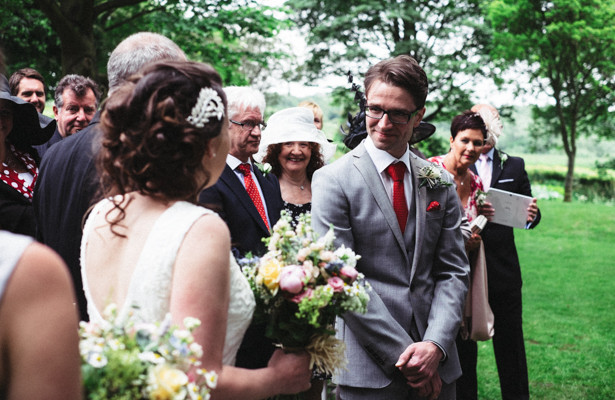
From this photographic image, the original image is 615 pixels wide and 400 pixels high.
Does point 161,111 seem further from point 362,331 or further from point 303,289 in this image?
point 362,331

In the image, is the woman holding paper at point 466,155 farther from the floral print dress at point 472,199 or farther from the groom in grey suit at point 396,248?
the groom in grey suit at point 396,248

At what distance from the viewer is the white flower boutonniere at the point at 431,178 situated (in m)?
3.42

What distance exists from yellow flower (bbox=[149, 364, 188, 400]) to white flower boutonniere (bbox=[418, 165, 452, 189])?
226 cm

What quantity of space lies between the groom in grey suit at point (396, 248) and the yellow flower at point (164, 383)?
182 cm

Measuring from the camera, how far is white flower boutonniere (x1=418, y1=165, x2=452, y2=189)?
3424 millimetres

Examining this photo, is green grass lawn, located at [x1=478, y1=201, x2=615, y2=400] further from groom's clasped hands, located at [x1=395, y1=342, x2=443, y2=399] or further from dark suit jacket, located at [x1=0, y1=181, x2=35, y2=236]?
dark suit jacket, located at [x1=0, y1=181, x2=35, y2=236]

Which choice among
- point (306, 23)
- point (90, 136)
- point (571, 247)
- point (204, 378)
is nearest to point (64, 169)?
point (90, 136)

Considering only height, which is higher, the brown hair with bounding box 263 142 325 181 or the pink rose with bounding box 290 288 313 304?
the brown hair with bounding box 263 142 325 181

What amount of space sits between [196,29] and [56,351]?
47.9 feet

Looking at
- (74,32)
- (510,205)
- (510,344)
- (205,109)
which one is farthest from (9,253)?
(74,32)

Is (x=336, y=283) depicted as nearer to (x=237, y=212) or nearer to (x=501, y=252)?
(x=237, y=212)

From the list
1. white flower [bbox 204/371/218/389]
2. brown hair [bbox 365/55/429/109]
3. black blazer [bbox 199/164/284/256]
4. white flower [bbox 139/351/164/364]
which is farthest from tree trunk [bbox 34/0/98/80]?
white flower [bbox 139/351/164/364]

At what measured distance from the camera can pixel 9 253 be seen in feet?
3.77

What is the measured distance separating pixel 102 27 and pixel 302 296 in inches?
790
